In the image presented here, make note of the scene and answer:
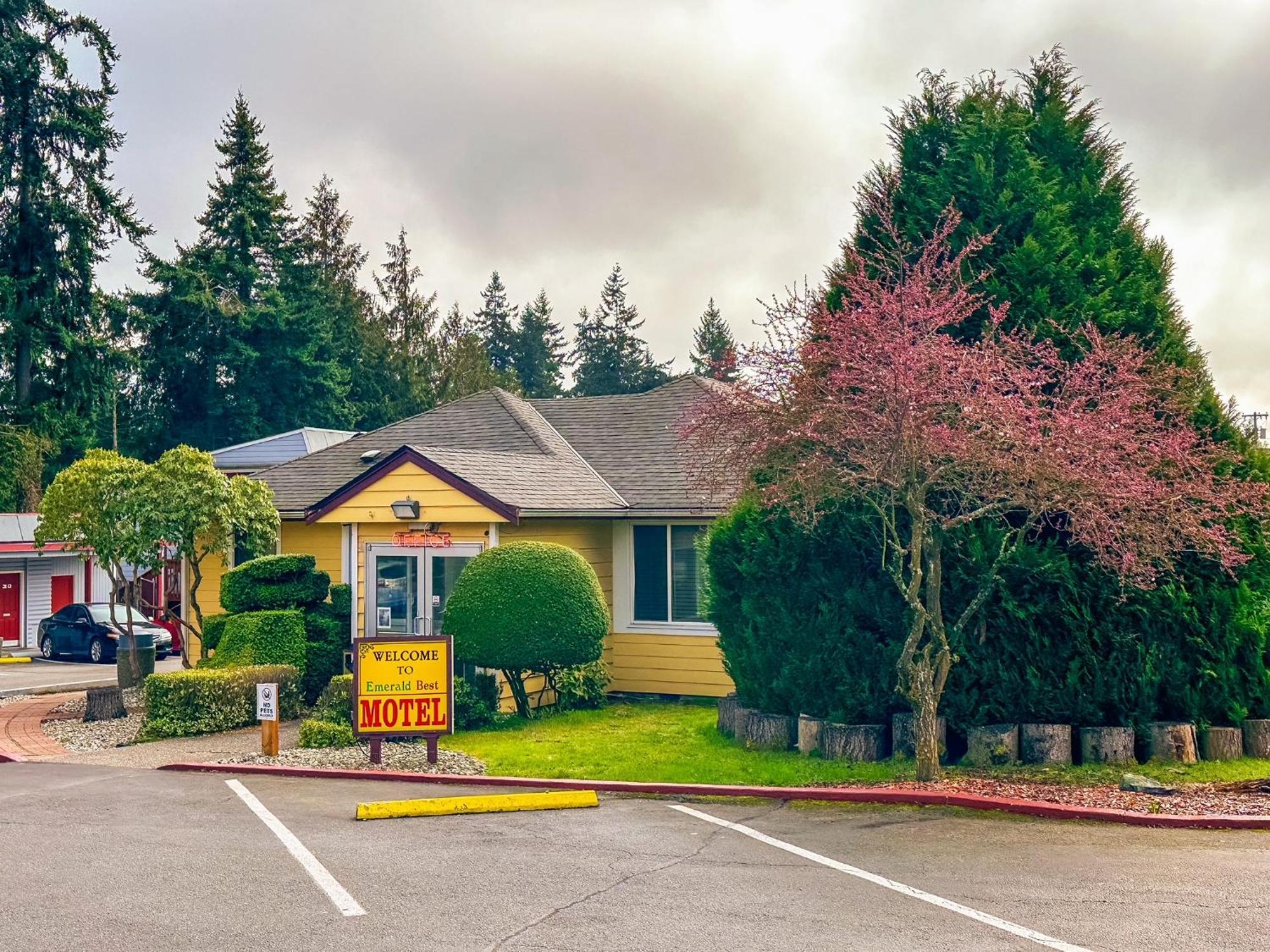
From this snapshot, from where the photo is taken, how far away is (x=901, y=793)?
999cm

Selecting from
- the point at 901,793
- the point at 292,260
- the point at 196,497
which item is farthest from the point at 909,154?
the point at 292,260

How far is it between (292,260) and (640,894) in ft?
162

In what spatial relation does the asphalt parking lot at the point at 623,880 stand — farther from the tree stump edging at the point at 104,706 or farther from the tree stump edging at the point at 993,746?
the tree stump edging at the point at 104,706

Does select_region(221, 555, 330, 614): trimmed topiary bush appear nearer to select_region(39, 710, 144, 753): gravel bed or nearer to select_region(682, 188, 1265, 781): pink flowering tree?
select_region(39, 710, 144, 753): gravel bed

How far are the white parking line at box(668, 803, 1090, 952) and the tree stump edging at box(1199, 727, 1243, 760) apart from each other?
17.6 feet

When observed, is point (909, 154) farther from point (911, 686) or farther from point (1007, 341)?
point (911, 686)

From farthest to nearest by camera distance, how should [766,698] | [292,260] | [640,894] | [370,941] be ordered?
[292,260]
[766,698]
[640,894]
[370,941]

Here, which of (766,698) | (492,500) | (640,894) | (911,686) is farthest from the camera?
(492,500)

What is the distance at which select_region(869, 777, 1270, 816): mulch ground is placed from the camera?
9.38 metres

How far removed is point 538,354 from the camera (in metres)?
90.0

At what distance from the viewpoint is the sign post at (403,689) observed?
490 inches

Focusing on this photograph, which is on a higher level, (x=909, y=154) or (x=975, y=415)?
(x=909, y=154)

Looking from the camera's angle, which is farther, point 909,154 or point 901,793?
point 909,154

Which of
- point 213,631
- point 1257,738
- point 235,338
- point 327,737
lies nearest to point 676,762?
point 327,737
